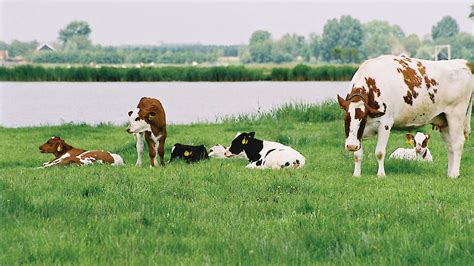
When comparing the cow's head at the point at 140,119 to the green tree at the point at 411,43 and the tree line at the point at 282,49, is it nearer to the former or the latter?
the tree line at the point at 282,49

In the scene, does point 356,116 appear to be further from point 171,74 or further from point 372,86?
point 171,74

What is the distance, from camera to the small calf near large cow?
14164 mm

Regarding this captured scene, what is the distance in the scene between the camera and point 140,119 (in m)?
15.8

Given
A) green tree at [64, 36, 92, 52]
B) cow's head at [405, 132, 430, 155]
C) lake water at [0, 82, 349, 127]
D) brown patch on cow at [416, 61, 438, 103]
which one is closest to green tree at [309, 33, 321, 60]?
green tree at [64, 36, 92, 52]

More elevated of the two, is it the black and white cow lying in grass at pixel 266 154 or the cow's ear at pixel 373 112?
the cow's ear at pixel 373 112

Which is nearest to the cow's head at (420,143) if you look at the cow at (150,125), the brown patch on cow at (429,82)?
the brown patch on cow at (429,82)

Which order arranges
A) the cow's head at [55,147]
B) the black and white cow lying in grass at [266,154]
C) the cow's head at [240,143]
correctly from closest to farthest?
the black and white cow lying in grass at [266,154] → the cow's head at [240,143] → the cow's head at [55,147]

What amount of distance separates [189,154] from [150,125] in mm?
1268

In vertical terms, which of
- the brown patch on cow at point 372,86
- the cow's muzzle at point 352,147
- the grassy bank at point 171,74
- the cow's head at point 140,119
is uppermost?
the brown patch on cow at point 372,86

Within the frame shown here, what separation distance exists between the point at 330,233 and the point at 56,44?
145750mm

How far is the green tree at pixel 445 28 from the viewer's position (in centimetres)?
18288

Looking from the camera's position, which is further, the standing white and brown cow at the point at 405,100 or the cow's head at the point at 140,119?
the cow's head at the point at 140,119

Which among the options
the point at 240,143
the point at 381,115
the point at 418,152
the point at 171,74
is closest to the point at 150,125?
the point at 240,143

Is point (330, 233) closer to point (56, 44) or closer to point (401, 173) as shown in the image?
point (401, 173)
